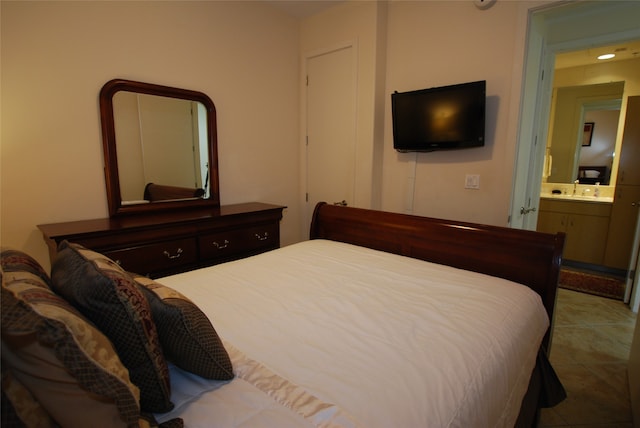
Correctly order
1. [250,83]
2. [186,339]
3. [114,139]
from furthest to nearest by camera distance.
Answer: [250,83], [114,139], [186,339]

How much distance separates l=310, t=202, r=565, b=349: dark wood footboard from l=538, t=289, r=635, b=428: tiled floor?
690 millimetres

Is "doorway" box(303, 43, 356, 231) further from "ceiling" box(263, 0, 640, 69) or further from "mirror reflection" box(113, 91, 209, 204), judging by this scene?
"mirror reflection" box(113, 91, 209, 204)

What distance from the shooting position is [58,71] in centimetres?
203

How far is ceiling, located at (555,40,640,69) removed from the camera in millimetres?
3484

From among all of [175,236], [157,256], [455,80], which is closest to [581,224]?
[455,80]

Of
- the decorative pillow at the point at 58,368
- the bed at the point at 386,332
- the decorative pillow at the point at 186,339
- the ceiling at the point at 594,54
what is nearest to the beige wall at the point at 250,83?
the bed at the point at 386,332

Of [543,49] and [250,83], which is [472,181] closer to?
[543,49]

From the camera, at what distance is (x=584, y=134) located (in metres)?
4.36

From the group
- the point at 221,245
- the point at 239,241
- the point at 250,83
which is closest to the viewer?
the point at 221,245

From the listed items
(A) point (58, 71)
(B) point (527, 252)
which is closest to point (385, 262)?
(B) point (527, 252)

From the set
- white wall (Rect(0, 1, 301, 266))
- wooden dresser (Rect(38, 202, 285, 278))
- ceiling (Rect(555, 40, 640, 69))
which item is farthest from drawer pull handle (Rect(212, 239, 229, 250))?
ceiling (Rect(555, 40, 640, 69))

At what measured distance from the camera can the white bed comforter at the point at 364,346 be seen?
2.56ft

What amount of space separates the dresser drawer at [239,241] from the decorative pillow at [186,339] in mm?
1583

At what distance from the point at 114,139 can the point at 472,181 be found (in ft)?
8.97
